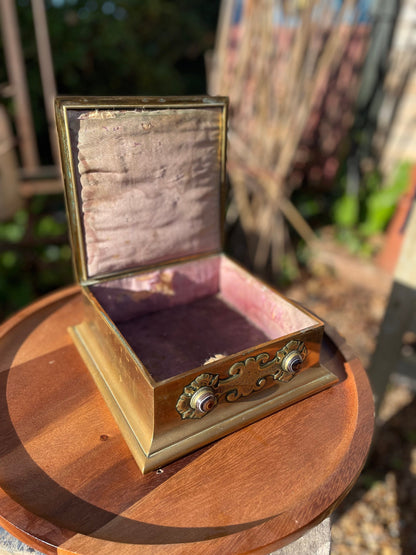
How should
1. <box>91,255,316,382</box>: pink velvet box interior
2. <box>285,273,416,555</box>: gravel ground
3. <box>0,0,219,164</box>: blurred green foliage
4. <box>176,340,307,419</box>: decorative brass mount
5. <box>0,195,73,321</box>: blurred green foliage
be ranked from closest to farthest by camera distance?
<box>176,340,307,419</box>: decorative brass mount
<box>91,255,316,382</box>: pink velvet box interior
<box>285,273,416,555</box>: gravel ground
<box>0,195,73,321</box>: blurred green foliage
<box>0,0,219,164</box>: blurred green foliage

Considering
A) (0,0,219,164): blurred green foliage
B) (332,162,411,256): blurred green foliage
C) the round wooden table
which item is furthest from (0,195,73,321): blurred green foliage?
(332,162,411,256): blurred green foliage

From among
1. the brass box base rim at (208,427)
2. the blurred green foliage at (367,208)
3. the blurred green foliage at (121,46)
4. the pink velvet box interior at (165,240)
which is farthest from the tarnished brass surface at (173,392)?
the blurred green foliage at (121,46)

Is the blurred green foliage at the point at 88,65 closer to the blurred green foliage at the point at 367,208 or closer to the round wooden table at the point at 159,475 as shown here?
the round wooden table at the point at 159,475

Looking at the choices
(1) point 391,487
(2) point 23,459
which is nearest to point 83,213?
(2) point 23,459

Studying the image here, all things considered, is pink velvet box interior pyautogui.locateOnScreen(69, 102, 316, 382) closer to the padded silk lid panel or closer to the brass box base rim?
the padded silk lid panel

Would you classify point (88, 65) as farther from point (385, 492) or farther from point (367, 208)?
point (385, 492)

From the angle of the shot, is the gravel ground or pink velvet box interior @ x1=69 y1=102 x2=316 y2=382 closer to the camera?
pink velvet box interior @ x1=69 y1=102 x2=316 y2=382

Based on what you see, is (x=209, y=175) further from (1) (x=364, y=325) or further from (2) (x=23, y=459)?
(1) (x=364, y=325)
